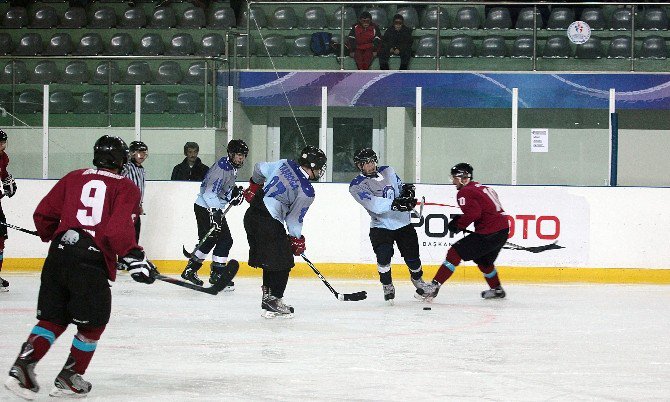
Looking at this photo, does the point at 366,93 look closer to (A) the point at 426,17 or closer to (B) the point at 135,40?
(A) the point at 426,17

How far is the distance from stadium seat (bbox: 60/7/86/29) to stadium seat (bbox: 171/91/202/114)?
3.42m

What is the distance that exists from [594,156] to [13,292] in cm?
526

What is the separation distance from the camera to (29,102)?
1055 cm

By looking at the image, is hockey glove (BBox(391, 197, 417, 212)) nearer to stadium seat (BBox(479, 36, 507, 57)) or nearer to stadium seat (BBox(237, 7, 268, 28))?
stadium seat (BBox(479, 36, 507, 57))

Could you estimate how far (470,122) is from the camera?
35.3 ft

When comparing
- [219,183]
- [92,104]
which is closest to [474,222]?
[219,183]

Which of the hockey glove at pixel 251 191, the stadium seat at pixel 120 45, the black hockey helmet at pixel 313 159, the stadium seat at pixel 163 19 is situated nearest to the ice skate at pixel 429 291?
the hockey glove at pixel 251 191

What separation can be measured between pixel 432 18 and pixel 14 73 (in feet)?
14.6

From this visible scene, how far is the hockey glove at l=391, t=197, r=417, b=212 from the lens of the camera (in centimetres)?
769

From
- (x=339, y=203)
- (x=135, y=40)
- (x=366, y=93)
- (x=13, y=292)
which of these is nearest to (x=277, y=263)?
(x=13, y=292)

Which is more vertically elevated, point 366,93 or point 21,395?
point 366,93

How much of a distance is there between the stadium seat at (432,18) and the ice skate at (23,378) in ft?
27.5

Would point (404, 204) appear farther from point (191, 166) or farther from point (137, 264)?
point (137, 264)

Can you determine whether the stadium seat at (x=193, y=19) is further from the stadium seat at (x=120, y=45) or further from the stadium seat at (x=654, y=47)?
the stadium seat at (x=654, y=47)
